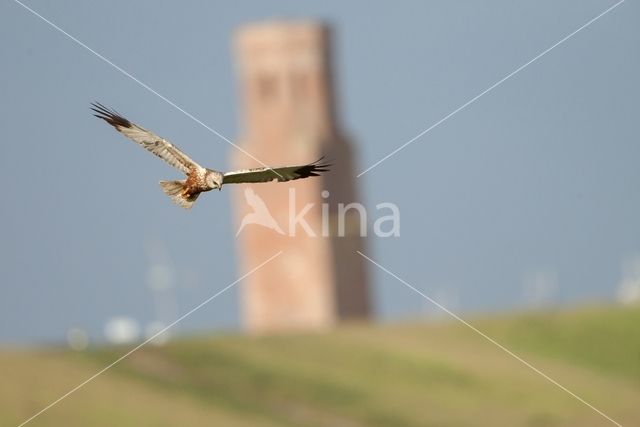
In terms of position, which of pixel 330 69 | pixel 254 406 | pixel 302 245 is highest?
pixel 330 69

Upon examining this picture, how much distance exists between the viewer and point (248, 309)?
9881 cm

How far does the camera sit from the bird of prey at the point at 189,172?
16.2m

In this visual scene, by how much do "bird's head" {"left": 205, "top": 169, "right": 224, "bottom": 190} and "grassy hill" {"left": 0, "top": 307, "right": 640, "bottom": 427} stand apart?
2372cm

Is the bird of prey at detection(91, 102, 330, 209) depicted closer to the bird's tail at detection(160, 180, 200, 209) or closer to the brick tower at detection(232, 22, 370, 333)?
the bird's tail at detection(160, 180, 200, 209)

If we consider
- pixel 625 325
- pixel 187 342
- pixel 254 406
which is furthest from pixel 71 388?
pixel 625 325

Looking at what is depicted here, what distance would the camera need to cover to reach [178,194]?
16.5 metres

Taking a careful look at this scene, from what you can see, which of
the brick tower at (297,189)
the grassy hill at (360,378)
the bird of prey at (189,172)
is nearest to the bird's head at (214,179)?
the bird of prey at (189,172)

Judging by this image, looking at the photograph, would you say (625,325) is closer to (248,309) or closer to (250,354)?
(250,354)

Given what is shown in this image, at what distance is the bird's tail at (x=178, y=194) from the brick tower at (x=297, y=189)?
77.8m

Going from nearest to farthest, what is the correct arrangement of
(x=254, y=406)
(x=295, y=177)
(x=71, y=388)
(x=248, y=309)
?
1. (x=295, y=177)
2. (x=71, y=388)
3. (x=254, y=406)
4. (x=248, y=309)

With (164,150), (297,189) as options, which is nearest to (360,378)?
(164,150)

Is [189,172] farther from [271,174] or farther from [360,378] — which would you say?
[360,378]

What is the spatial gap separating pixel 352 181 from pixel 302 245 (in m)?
4.07

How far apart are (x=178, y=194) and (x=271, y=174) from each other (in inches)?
25.3
